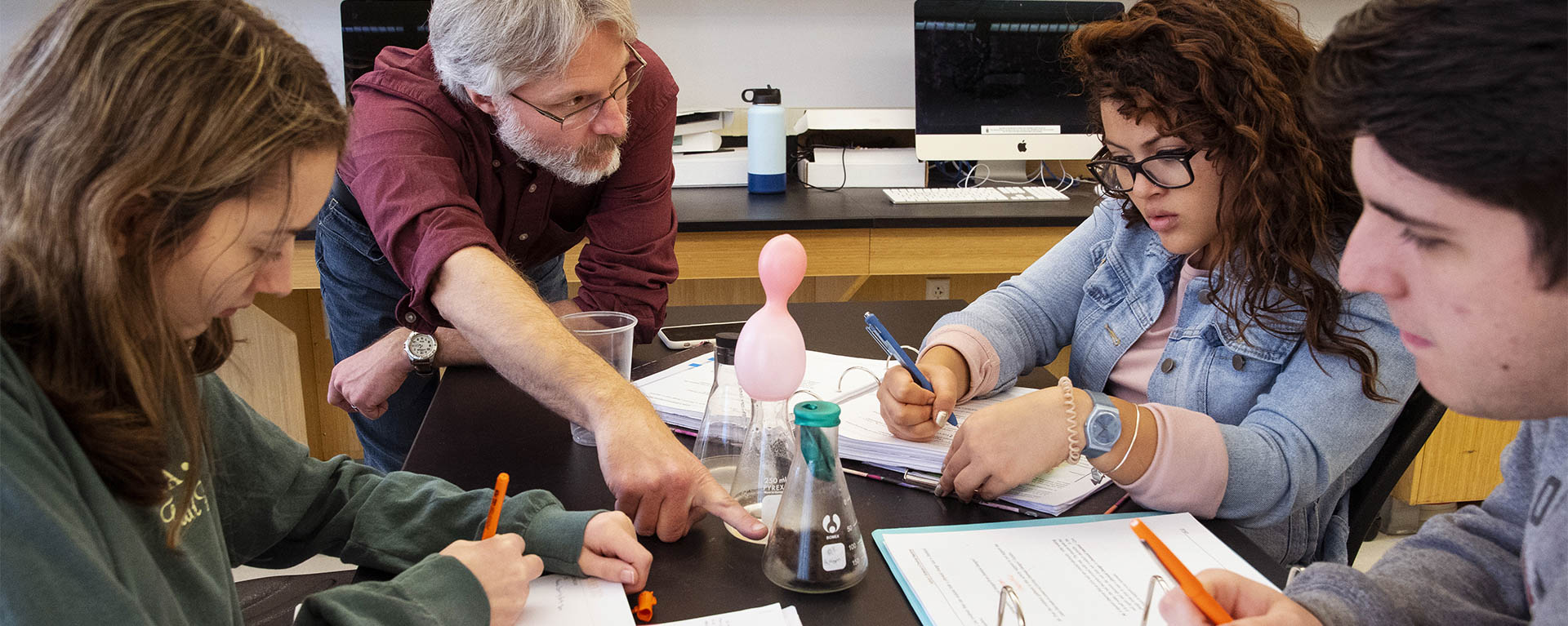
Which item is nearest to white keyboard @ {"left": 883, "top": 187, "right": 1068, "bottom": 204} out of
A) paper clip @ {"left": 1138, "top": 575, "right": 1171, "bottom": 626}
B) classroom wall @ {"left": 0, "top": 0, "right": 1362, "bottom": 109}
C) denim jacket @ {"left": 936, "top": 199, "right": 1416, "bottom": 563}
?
classroom wall @ {"left": 0, "top": 0, "right": 1362, "bottom": 109}

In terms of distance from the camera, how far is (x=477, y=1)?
1.42 metres

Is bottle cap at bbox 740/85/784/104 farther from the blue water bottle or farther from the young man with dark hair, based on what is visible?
the young man with dark hair

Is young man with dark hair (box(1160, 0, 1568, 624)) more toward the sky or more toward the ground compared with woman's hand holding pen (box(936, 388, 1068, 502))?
more toward the sky

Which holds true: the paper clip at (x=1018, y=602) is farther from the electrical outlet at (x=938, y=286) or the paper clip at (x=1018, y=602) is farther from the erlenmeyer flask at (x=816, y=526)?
the electrical outlet at (x=938, y=286)

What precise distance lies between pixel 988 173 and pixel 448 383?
7.22ft

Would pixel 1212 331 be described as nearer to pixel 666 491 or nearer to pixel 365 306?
pixel 666 491

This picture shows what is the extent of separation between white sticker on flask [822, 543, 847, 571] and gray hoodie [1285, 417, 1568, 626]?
34 cm

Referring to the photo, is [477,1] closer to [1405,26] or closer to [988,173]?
[1405,26]

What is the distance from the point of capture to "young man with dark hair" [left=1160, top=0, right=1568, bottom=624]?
50 cm

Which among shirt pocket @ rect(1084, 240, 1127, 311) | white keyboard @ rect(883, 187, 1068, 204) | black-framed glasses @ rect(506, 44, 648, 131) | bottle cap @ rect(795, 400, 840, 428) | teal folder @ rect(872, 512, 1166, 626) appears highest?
black-framed glasses @ rect(506, 44, 648, 131)

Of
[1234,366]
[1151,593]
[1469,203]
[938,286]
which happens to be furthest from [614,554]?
[938,286]

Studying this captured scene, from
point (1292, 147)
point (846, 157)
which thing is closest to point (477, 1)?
point (1292, 147)

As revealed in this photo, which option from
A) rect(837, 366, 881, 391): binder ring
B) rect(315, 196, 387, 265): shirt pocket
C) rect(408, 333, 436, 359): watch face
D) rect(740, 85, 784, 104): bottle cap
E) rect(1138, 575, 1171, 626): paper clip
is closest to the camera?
rect(1138, 575, 1171, 626): paper clip

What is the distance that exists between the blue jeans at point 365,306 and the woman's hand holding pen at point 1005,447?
105 cm
